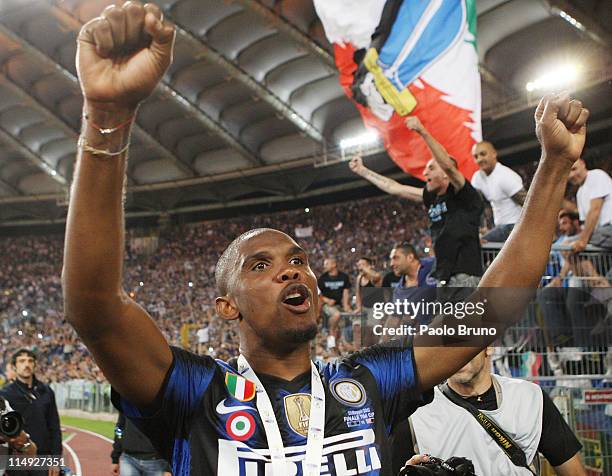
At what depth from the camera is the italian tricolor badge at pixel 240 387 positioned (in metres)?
1.75

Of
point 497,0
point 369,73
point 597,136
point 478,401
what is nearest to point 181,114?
point 497,0

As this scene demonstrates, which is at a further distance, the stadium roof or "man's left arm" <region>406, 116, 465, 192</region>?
the stadium roof

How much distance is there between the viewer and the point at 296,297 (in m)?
1.81

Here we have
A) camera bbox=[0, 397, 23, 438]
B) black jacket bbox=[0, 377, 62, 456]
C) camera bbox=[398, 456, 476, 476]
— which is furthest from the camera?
black jacket bbox=[0, 377, 62, 456]

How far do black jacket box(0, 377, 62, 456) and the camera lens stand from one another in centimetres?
179

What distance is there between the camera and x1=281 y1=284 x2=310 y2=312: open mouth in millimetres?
1802

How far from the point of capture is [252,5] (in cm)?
1670

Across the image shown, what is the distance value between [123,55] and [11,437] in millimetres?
3095

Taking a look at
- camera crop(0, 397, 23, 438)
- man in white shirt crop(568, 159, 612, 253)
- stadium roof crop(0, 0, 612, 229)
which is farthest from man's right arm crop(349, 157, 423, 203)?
stadium roof crop(0, 0, 612, 229)

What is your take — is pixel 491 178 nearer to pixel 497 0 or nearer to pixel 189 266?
pixel 497 0

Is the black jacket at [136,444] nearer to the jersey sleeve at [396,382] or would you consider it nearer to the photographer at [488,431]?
the photographer at [488,431]

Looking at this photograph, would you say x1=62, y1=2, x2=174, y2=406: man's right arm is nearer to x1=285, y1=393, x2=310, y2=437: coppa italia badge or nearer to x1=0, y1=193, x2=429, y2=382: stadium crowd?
x1=285, y1=393, x2=310, y2=437: coppa italia badge

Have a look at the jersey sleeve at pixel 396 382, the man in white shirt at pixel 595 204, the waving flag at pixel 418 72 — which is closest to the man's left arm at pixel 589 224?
the man in white shirt at pixel 595 204

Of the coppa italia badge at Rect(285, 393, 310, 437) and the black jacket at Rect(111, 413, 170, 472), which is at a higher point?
the coppa italia badge at Rect(285, 393, 310, 437)
